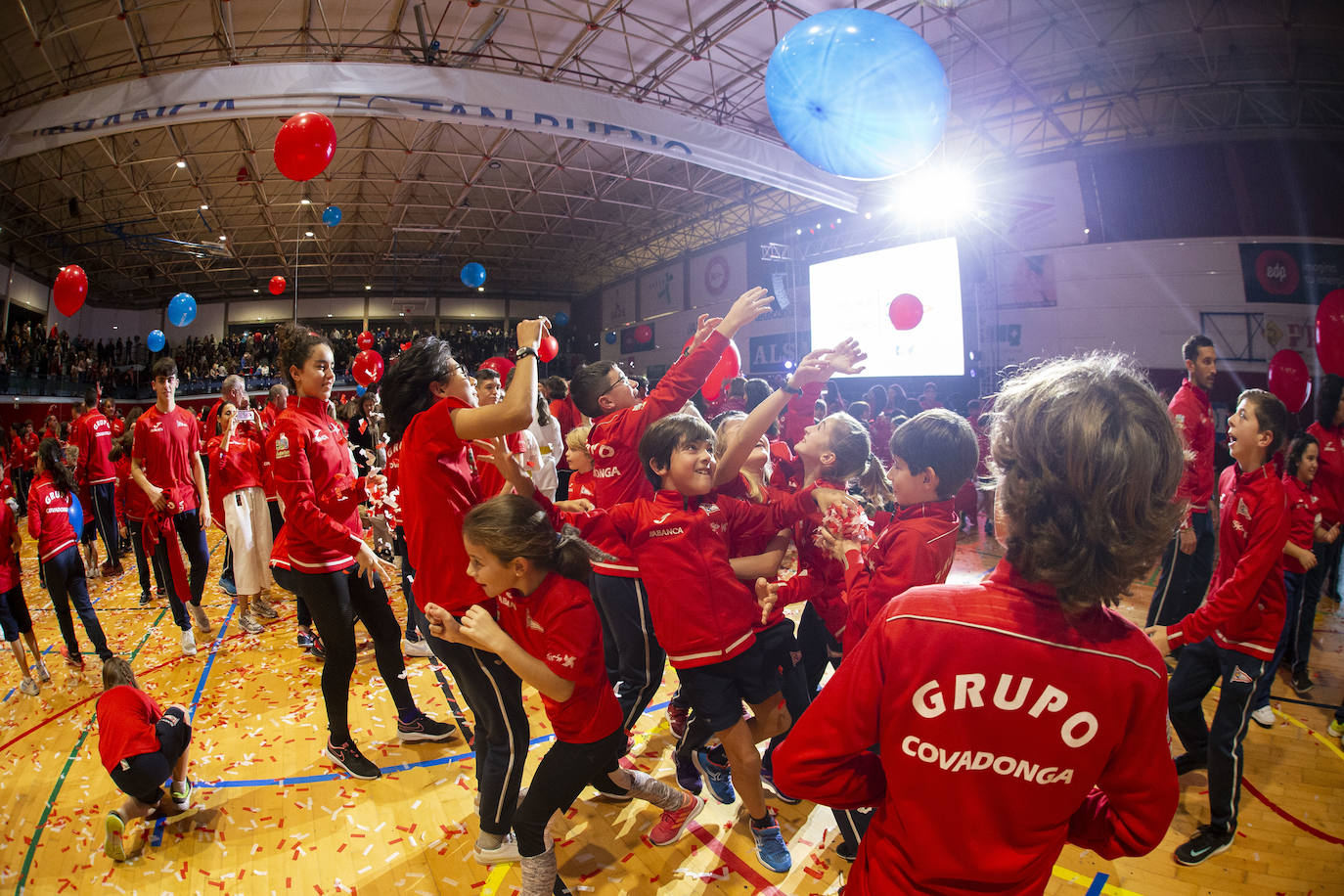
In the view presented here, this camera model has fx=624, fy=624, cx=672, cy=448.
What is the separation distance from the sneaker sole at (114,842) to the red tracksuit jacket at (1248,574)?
3728 millimetres

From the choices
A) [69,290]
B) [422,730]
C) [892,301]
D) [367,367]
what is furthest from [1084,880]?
[367,367]

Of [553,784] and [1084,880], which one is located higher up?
[553,784]

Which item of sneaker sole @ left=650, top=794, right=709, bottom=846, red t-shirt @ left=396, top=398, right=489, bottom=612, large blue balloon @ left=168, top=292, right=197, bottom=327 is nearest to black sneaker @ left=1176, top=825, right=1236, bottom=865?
sneaker sole @ left=650, top=794, right=709, bottom=846

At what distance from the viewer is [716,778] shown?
8.86 feet

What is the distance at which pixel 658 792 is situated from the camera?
2402 millimetres

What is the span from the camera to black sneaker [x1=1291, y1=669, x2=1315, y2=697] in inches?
141

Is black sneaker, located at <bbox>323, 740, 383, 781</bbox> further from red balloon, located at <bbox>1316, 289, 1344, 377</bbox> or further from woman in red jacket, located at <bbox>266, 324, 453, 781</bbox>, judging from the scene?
red balloon, located at <bbox>1316, 289, 1344, 377</bbox>

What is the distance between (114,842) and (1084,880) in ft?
11.8

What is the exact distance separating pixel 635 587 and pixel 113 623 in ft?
16.4

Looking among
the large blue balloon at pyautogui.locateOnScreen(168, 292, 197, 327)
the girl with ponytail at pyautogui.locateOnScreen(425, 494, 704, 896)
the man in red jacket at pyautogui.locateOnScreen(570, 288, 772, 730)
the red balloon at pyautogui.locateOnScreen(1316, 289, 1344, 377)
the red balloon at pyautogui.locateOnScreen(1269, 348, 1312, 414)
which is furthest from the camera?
the large blue balloon at pyautogui.locateOnScreen(168, 292, 197, 327)

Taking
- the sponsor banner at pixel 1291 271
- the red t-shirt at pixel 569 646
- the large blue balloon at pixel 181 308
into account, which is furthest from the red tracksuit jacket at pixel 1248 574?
the large blue balloon at pixel 181 308

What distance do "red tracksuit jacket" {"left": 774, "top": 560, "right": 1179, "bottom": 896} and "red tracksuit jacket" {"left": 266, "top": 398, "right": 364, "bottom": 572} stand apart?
241 cm

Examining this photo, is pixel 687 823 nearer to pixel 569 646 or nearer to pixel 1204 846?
pixel 569 646

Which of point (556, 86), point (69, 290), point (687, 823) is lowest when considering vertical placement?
point (687, 823)
